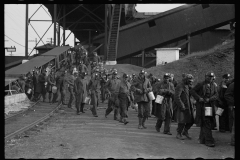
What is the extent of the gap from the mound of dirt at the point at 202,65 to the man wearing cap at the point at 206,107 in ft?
53.8

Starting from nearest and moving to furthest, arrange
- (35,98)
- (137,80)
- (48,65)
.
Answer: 1. (137,80)
2. (35,98)
3. (48,65)

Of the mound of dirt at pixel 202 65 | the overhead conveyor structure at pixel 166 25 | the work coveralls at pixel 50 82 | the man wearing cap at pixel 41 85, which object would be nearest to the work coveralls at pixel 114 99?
the work coveralls at pixel 50 82

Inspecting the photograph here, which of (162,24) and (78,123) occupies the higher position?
(162,24)

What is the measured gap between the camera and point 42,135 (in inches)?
390

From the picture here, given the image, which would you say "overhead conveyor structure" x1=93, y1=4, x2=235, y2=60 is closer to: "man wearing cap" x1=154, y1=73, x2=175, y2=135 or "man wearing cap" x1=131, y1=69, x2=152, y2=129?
"man wearing cap" x1=131, y1=69, x2=152, y2=129

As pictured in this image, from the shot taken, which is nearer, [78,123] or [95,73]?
[78,123]

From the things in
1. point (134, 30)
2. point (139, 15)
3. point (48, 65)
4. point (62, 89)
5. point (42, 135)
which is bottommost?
point (42, 135)

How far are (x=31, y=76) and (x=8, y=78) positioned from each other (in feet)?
7.00

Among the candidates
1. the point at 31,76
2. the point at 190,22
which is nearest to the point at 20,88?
the point at 31,76

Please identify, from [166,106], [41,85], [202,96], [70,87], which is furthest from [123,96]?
[41,85]

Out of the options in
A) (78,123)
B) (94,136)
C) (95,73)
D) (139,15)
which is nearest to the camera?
(94,136)

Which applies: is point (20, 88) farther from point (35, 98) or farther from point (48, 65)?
point (48, 65)

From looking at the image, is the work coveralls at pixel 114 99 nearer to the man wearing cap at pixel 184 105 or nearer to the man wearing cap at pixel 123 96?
the man wearing cap at pixel 123 96

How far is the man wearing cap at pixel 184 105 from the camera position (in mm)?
9539
